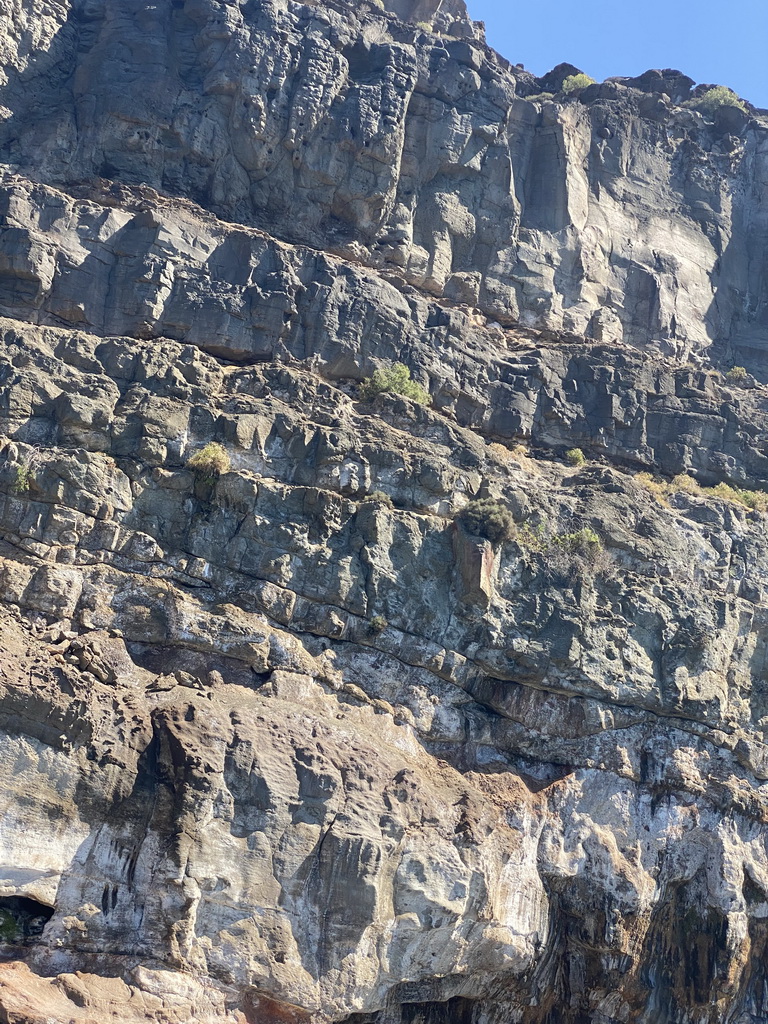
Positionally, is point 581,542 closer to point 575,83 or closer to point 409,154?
point 409,154

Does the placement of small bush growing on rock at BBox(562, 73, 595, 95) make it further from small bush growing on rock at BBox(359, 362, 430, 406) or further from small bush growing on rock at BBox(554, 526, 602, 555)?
small bush growing on rock at BBox(554, 526, 602, 555)

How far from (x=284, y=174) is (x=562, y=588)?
13.9m

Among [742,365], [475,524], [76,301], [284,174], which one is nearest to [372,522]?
[475,524]

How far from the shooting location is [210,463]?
2281cm

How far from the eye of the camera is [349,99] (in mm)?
29844

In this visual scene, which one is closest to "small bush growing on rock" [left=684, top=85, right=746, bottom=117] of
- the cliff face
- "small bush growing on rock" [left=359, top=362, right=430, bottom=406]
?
the cliff face

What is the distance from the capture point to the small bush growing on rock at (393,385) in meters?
26.1

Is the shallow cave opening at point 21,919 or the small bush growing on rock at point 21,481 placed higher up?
the small bush growing on rock at point 21,481

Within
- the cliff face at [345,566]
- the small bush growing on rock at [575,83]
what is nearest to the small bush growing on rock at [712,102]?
the small bush growing on rock at [575,83]

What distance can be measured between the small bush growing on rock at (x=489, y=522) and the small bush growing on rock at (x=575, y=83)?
17451 mm

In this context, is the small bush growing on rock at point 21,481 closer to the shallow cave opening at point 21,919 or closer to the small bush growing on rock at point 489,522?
the shallow cave opening at point 21,919

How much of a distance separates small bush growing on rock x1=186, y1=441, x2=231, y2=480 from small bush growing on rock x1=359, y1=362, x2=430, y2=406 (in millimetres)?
4608

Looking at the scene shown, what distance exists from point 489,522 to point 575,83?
18.6 m

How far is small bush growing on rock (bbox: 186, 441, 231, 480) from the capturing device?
22.8m
